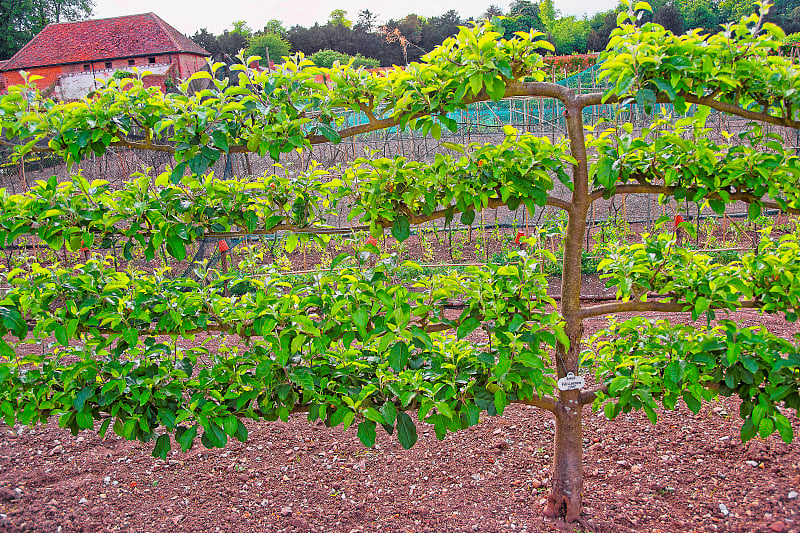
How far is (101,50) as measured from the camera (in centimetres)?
3080

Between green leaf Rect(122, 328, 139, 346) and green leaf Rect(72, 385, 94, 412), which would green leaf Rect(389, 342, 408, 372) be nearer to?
green leaf Rect(122, 328, 139, 346)

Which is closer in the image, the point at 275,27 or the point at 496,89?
the point at 496,89

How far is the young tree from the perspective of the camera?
6.68 feet

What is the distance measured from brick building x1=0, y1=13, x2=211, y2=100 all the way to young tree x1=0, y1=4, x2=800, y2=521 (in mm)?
30858

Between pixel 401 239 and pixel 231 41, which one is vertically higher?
pixel 231 41

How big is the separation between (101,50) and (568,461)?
115ft

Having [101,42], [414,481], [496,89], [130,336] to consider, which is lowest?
[414,481]

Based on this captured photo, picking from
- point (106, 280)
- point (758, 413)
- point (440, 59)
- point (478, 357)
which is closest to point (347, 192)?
point (440, 59)

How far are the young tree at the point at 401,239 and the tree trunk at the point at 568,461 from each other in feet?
0.65

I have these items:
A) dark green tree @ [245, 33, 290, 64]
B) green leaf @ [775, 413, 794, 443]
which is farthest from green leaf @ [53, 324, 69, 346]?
dark green tree @ [245, 33, 290, 64]

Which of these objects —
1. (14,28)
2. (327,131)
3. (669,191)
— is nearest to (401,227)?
(327,131)

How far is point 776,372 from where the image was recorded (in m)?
2.17

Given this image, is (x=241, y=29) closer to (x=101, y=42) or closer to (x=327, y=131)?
(x=101, y=42)

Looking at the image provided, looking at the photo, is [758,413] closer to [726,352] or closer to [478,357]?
[726,352]
